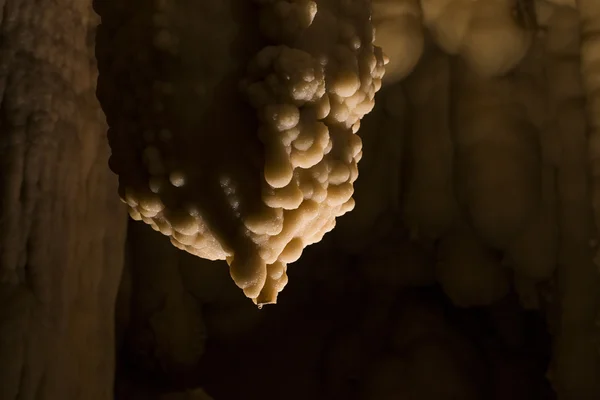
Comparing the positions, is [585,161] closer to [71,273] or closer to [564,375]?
[564,375]

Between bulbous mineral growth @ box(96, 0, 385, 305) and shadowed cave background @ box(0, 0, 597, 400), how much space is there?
0.41 metres

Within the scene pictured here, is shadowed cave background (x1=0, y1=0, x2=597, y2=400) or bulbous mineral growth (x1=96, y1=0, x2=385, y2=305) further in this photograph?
shadowed cave background (x1=0, y1=0, x2=597, y2=400)

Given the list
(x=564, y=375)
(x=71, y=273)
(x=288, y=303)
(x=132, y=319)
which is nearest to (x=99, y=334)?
(x=71, y=273)

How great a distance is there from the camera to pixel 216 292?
1.75 metres

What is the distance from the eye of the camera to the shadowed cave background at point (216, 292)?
119 centimetres

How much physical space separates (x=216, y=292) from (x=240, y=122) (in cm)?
101

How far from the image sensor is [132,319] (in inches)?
65.2

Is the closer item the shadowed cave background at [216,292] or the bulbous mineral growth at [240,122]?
the bulbous mineral growth at [240,122]

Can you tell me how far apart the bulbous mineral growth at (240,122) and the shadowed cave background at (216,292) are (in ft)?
1.35

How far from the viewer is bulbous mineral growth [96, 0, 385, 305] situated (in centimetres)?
78

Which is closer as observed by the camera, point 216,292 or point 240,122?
point 240,122

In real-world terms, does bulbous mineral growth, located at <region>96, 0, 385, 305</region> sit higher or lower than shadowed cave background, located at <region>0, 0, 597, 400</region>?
higher

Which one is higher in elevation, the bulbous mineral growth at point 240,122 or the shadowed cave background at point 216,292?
the bulbous mineral growth at point 240,122

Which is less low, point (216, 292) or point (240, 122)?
point (240, 122)
